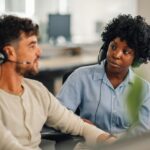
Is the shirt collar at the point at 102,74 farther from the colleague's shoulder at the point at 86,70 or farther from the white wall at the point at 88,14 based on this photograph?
the white wall at the point at 88,14

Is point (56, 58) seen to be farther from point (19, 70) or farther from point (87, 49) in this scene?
point (19, 70)

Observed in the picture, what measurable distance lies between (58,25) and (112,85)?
4.14m

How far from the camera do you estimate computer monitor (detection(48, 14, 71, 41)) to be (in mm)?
5762

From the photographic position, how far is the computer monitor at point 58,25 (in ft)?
18.9

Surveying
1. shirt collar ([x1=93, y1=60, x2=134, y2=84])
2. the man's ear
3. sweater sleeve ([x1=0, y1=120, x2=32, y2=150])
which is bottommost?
sweater sleeve ([x1=0, y1=120, x2=32, y2=150])

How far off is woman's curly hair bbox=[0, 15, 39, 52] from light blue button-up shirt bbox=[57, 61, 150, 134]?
0.50 m

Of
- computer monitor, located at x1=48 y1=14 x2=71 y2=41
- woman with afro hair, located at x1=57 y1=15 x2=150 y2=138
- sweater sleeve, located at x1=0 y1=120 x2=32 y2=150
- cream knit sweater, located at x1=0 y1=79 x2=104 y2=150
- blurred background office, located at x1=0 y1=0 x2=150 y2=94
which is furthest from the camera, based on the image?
computer monitor, located at x1=48 y1=14 x2=71 y2=41

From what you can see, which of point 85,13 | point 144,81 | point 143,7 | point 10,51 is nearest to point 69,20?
point 85,13

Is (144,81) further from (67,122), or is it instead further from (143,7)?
(143,7)

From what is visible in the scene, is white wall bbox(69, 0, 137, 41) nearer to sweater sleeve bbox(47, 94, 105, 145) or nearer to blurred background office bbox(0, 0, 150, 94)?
blurred background office bbox(0, 0, 150, 94)

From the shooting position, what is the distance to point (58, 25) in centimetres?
580

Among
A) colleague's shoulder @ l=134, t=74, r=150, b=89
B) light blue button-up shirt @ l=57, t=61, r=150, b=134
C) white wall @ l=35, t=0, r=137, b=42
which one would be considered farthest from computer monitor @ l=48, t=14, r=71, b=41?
colleague's shoulder @ l=134, t=74, r=150, b=89

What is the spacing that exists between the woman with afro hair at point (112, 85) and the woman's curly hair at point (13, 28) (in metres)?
0.51

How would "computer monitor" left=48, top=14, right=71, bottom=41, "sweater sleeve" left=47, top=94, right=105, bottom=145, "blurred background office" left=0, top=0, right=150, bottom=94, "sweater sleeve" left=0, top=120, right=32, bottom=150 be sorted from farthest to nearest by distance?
"computer monitor" left=48, top=14, right=71, bottom=41 < "blurred background office" left=0, top=0, right=150, bottom=94 < "sweater sleeve" left=47, top=94, right=105, bottom=145 < "sweater sleeve" left=0, top=120, right=32, bottom=150
